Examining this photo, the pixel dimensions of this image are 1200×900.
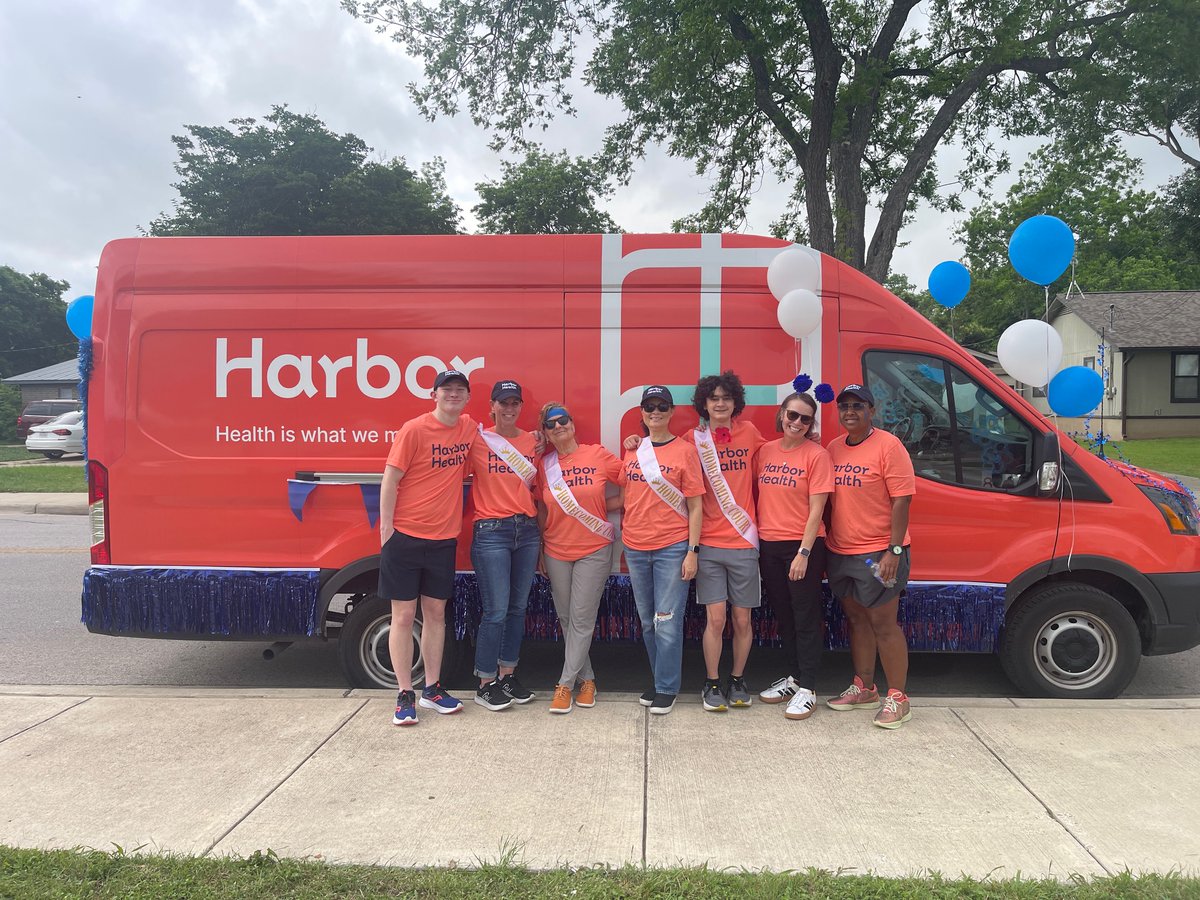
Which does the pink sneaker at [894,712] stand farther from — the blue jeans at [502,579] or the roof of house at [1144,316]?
the roof of house at [1144,316]

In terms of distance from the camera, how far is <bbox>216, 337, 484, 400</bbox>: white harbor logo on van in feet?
14.3

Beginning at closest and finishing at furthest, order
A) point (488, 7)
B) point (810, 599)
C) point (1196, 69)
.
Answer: point (810, 599) < point (1196, 69) < point (488, 7)

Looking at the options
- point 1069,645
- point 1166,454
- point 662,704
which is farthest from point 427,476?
point 1166,454

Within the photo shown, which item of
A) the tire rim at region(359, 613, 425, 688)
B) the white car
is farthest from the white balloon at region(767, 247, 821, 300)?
the white car

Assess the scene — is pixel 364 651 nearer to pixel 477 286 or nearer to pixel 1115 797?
pixel 477 286

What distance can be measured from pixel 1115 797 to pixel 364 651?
3.66 meters

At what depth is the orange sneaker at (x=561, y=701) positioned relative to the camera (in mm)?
4105

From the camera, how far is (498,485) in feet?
13.4

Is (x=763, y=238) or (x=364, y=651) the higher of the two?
(x=763, y=238)

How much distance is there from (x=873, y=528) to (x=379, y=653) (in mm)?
2773

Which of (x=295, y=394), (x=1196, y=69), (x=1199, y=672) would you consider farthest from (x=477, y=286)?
(x=1196, y=69)

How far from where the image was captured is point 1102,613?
4.22m

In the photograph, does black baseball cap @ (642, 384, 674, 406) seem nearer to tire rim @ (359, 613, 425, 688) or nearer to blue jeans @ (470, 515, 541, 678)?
blue jeans @ (470, 515, 541, 678)

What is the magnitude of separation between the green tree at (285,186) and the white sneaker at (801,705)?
31762 mm
